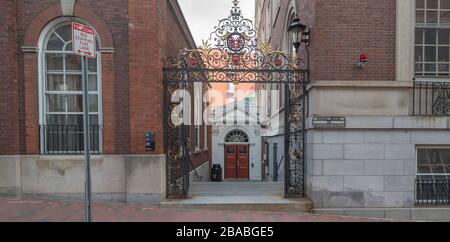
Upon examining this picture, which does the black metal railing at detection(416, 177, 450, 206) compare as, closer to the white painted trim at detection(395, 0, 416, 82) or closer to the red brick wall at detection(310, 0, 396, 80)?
the white painted trim at detection(395, 0, 416, 82)

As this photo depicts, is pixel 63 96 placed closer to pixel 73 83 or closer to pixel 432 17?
pixel 73 83

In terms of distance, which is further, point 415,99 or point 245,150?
point 245,150

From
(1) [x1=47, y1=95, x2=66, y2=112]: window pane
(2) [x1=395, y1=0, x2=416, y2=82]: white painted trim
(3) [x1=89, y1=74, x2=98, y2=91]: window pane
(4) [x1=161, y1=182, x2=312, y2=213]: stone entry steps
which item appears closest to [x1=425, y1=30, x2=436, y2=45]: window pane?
(2) [x1=395, y1=0, x2=416, y2=82]: white painted trim

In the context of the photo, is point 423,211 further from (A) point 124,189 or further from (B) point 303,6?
(A) point 124,189

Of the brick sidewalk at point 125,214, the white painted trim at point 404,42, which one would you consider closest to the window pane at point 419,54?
the white painted trim at point 404,42

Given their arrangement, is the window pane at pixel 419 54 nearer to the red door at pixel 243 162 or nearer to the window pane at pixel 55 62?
the window pane at pixel 55 62

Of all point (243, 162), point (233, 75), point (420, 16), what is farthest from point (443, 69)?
point (243, 162)

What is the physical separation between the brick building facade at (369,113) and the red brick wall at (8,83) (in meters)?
6.85

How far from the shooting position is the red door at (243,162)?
2764 cm

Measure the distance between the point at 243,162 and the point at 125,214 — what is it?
2153 centimetres

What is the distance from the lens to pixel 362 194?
23.7 feet

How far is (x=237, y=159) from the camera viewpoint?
27.7 metres

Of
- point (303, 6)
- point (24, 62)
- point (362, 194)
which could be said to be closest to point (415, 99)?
point (362, 194)

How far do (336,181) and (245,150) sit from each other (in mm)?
20651
